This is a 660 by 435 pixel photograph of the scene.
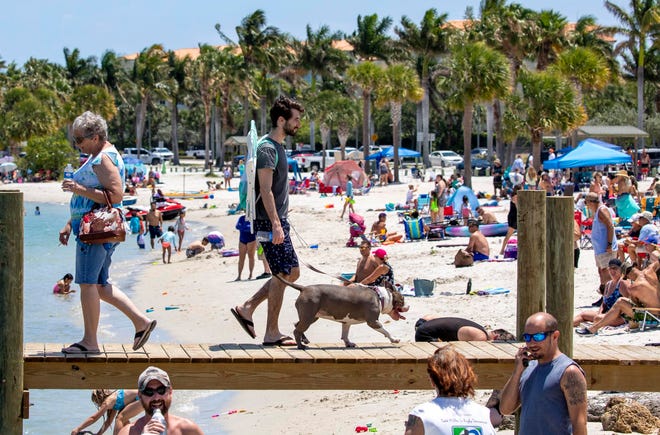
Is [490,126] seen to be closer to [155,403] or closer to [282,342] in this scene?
[282,342]

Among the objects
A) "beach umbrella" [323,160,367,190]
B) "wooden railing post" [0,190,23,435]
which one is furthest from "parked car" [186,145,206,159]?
"wooden railing post" [0,190,23,435]

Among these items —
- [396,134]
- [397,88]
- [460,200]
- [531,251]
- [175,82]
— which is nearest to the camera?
[531,251]

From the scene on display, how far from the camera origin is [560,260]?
23.9 feet

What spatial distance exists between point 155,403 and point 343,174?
125 ft

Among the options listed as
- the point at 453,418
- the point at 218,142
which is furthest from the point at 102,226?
the point at 218,142

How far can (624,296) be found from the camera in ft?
38.4

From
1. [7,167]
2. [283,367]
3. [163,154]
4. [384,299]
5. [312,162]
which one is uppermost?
[163,154]

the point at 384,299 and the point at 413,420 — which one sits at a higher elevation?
the point at 384,299

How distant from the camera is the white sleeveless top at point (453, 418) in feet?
15.3

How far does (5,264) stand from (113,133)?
85.1m

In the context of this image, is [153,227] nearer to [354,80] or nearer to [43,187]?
[354,80]

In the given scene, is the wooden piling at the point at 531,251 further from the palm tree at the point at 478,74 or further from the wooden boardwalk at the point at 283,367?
the palm tree at the point at 478,74

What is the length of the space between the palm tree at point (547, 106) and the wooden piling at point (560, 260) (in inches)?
1153

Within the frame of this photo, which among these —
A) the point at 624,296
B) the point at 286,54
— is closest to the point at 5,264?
the point at 624,296
